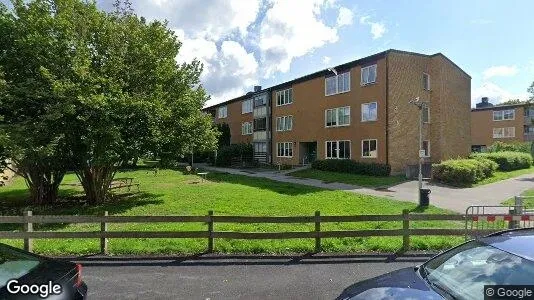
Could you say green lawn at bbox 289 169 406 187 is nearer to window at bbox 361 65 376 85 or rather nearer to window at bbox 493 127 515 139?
window at bbox 361 65 376 85

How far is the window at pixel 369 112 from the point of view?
2981 centimetres

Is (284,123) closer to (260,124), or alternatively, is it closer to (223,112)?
(260,124)

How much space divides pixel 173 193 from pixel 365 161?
1565cm

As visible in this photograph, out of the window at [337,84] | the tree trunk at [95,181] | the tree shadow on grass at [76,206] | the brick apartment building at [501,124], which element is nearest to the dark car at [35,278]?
the tree shadow on grass at [76,206]

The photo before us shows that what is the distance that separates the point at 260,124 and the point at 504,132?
1480 inches

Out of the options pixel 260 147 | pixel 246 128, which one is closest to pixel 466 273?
pixel 260 147

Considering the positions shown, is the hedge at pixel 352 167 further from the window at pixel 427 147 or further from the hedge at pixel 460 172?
the window at pixel 427 147

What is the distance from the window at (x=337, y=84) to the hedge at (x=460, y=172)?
10110 millimetres

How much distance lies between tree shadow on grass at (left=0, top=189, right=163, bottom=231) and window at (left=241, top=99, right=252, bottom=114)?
104 ft

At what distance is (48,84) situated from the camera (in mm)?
14969

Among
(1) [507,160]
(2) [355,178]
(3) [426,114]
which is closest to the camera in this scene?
(2) [355,178]

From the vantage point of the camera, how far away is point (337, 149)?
3366 centimetres

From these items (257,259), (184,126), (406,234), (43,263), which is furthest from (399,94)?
(43,263)

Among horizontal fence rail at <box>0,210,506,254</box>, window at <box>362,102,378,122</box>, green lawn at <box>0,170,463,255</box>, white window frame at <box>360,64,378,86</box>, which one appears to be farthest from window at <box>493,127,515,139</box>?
horizontal fence rail at <box>0,210,506,254</box>
